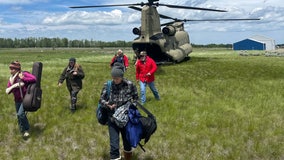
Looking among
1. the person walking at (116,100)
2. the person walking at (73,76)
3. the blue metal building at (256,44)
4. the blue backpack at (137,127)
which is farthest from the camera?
the blue metal building at (256,44)

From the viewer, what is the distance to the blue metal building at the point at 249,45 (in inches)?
4065

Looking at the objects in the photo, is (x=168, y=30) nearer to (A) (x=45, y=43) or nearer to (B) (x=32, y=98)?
(B) (x=32, y=98)

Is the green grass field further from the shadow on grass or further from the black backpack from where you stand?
the black backpack

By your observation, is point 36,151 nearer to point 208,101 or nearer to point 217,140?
point 217,140

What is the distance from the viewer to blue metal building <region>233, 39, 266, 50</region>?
339 feet

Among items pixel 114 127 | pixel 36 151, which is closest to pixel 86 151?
pixel 36 151

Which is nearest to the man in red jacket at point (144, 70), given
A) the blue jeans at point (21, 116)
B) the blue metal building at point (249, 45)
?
the blue jeans at point (21, 116)

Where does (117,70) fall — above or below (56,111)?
above

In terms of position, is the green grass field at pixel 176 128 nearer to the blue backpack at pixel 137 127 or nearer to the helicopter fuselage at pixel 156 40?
the blue backpack at pixel 137 127

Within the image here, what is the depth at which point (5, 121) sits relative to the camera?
11.2 m

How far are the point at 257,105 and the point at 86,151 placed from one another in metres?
7.59

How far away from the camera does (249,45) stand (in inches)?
4173

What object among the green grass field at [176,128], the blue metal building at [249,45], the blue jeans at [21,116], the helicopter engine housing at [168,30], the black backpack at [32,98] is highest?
the helicopter engine housing at [168,30]

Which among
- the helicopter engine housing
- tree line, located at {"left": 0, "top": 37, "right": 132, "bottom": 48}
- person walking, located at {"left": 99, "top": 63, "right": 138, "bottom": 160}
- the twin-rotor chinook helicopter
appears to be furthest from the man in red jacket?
tree line, located at {"left": 0, "top": 37, "right": 132, "bottom": 48}
